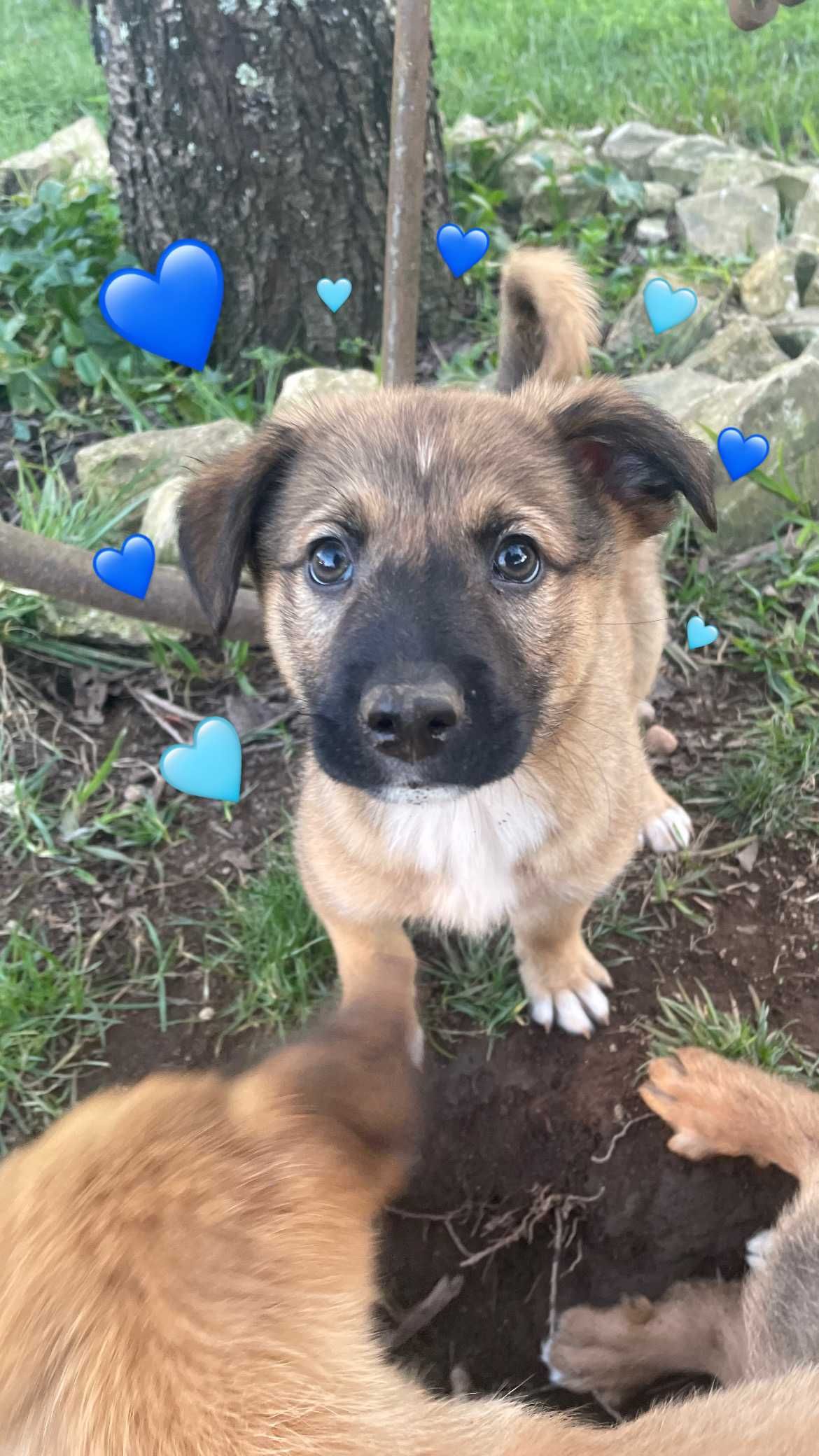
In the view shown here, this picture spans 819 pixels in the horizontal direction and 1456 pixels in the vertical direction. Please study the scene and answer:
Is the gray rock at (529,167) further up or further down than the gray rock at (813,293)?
further up

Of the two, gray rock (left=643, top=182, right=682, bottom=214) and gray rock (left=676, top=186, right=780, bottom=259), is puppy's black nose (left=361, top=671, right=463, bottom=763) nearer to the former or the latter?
gray rock (left=676, top=186, right=780, bottom=259)

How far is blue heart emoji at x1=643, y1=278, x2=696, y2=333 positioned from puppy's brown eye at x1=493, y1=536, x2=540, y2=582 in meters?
1.46

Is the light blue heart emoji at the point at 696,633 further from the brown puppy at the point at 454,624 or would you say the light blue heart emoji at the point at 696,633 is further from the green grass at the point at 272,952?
the green grass at the point at 272,952

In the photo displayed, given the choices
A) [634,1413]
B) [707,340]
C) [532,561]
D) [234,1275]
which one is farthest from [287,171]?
[634,1413]

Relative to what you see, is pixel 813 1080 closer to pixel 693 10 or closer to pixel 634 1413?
pixel 634 1413

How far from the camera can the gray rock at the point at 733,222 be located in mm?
4164

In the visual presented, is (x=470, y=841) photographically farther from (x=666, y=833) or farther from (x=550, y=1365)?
(x=550, y=1365)

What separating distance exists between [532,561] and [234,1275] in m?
1.27

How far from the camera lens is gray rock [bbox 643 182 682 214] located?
4441mm

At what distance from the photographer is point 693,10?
14.8ft

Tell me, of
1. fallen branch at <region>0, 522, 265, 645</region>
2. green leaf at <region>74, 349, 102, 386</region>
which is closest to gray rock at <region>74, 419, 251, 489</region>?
green leaf at <region>74, 349, 102, 386</region>

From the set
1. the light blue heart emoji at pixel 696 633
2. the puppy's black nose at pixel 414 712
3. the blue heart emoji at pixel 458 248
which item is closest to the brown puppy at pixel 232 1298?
the puppy's black nose at pixel 414 712

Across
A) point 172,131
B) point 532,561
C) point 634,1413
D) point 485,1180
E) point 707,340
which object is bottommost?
point 634,1413

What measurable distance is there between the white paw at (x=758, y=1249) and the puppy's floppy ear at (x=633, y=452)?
138cm
